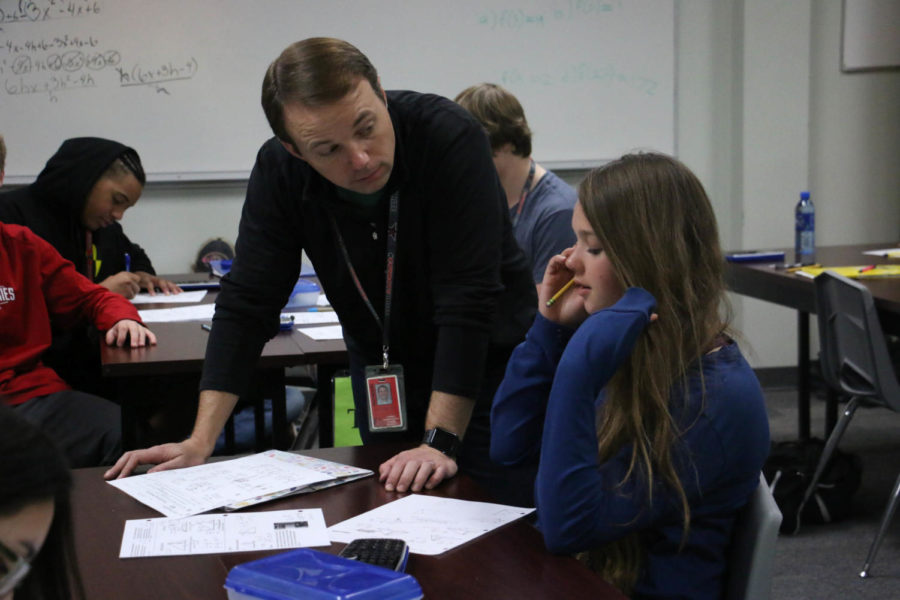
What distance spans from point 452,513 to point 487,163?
0.66 metres

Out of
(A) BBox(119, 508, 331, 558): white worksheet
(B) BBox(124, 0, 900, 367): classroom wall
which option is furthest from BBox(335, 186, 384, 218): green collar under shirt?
(B) BBox(124, 0, 900, 367): classroom wall

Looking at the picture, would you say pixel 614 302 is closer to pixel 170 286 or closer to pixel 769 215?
pixel 170 286

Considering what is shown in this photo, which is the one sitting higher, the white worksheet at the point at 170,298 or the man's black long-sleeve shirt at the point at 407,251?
the man's black long-sleeve shirt at the point at 407,251

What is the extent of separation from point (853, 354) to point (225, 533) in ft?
7.31

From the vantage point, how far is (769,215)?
4.91 meters

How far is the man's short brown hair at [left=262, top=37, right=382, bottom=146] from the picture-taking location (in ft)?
4.83

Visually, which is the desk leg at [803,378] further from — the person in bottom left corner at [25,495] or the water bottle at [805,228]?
the person in bottom left corner at [25,495]

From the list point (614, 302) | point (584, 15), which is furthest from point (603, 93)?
point (614, 302)

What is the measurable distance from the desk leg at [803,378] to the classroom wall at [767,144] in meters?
1.04

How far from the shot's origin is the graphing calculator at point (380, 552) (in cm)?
108

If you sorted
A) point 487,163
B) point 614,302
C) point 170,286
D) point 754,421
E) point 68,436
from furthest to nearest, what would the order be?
point 170,286
point 68,436
point 487,163
point 614,302
point 754,421

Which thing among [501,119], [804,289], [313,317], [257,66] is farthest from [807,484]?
[257,66]

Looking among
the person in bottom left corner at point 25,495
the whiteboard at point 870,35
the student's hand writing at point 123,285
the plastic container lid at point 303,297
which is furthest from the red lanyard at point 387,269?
the whiteboard at point 870,35

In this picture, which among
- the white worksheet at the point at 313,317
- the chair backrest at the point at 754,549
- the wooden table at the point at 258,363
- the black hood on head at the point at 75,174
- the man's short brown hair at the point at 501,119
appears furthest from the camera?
the black hood on head at the point at 75,174
